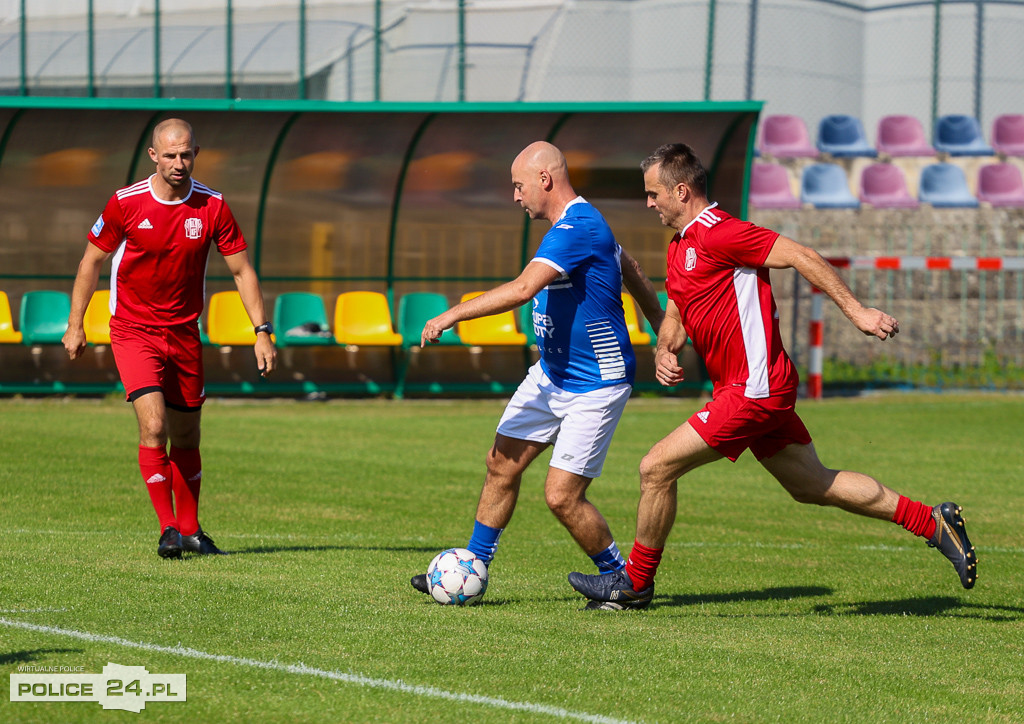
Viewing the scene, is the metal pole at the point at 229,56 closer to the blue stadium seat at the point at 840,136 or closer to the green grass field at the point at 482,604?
the green grass field at the point at 482,604

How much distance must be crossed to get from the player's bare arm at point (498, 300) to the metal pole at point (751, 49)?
22459mm

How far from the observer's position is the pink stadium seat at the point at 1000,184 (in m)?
22.7

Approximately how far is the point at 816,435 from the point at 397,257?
21.1 feet

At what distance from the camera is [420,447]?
1248 cm

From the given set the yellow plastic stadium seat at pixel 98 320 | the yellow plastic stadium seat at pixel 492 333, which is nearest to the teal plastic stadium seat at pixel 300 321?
the yellow plastic stadium seat at pixel 492 333

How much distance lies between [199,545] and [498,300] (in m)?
2.41

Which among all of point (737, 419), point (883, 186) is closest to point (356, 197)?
point (883, 186)

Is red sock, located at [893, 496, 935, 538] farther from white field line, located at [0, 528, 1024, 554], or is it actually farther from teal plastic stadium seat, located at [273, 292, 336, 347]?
teal plastic stadium seat, located at [273, 292, 336, 347]

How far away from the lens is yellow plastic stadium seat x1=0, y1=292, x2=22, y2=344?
15523 millimetres

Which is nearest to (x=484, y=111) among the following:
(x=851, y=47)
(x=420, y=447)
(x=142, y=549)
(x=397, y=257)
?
(x=397, y=257)

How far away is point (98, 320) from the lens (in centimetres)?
1585

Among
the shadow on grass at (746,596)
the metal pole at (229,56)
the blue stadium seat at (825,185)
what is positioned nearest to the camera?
the shadow on grass at (746,596)

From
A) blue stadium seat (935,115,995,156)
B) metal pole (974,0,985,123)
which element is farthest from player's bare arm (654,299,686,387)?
metal pole (974,0,985,123)

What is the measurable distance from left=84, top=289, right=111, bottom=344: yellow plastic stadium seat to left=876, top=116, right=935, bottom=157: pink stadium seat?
561 inches
